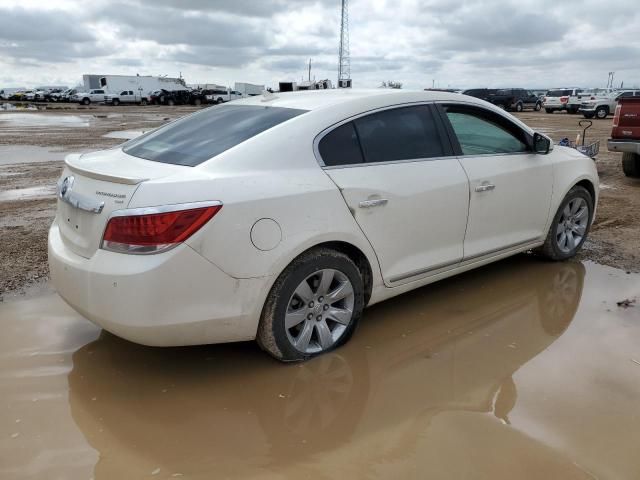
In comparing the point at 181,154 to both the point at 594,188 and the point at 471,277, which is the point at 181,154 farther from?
the point at 594,188

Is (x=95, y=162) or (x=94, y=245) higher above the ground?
(x=95, y=162)

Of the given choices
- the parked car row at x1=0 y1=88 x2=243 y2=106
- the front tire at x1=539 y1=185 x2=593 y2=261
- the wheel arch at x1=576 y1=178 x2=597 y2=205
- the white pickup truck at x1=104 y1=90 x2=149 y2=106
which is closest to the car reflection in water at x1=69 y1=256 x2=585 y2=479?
the front tire at x1=539 y1=185 x2=593 y2=261

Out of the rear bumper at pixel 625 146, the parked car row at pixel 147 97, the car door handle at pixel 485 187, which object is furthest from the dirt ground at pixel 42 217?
the parked car row at pixel 147 97

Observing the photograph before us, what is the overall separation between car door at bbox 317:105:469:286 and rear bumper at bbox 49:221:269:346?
88 cm

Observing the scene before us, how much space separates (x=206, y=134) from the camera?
3.60 m

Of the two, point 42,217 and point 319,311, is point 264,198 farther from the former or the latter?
point 42,217

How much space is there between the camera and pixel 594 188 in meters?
A: 5.39

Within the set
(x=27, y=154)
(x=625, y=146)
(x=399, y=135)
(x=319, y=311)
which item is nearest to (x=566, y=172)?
(x=399, y=135)

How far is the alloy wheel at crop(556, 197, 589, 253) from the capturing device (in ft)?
17.0

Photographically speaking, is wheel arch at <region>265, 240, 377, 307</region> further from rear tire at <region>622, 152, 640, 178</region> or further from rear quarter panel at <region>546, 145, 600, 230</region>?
rear tire at <region>622, 152, 640, 178</region>

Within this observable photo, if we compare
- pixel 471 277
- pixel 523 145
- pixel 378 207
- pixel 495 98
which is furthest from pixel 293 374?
pixel 495 98

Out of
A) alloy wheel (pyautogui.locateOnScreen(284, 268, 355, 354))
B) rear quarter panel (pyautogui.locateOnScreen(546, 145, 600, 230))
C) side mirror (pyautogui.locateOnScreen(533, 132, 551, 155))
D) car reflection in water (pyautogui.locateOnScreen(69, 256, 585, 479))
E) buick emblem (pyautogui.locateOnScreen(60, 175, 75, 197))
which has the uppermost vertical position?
side mirror (pyautogui.locateOnScreen(533, 132, 551, 155))

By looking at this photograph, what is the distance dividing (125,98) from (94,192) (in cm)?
5651

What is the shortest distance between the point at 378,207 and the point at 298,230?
2.10 ft
